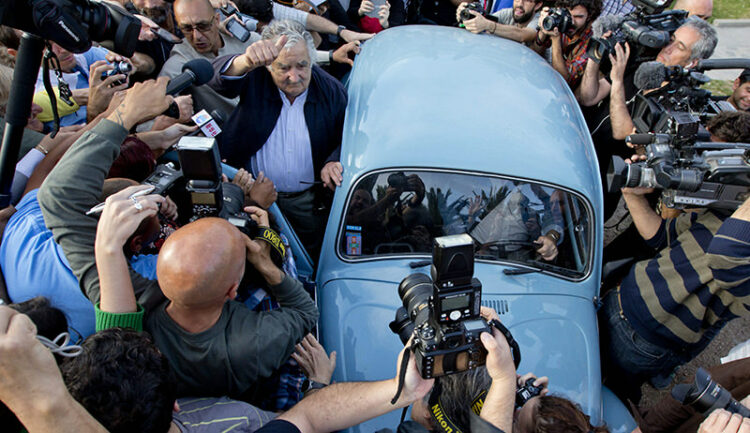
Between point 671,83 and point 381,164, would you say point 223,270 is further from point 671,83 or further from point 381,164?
point 671,83

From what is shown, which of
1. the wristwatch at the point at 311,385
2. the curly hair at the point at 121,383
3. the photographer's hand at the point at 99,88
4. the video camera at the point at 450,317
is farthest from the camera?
the photographer's hand at the point at 99,88

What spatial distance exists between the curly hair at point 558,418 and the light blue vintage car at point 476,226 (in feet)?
2.85

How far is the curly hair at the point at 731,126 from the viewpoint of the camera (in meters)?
3.18

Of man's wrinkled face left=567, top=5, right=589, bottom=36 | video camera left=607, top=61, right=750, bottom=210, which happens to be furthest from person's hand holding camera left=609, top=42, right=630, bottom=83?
man's wrinkled face left=567, top=5, right=589, bottom=36

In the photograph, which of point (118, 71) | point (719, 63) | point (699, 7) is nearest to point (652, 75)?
point (719, 63)

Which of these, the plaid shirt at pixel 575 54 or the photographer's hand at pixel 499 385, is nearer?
the photographer's hand at pixel 499 385

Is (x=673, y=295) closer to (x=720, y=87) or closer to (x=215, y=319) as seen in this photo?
(x=215, y=319)

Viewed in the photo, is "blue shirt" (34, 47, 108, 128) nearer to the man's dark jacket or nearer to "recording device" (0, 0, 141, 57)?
the man's dark jacket

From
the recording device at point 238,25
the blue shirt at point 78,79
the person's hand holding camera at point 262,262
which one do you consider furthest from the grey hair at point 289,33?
the person's hand holding camera at point 262,262

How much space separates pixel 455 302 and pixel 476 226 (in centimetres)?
138

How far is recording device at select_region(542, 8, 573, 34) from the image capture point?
14.5 ft

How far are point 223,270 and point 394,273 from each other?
4.23ft

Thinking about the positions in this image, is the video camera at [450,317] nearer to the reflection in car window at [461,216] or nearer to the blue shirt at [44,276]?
the reflection in car window at [461,216]

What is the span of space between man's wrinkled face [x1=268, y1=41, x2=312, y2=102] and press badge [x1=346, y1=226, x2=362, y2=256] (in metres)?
1.10
